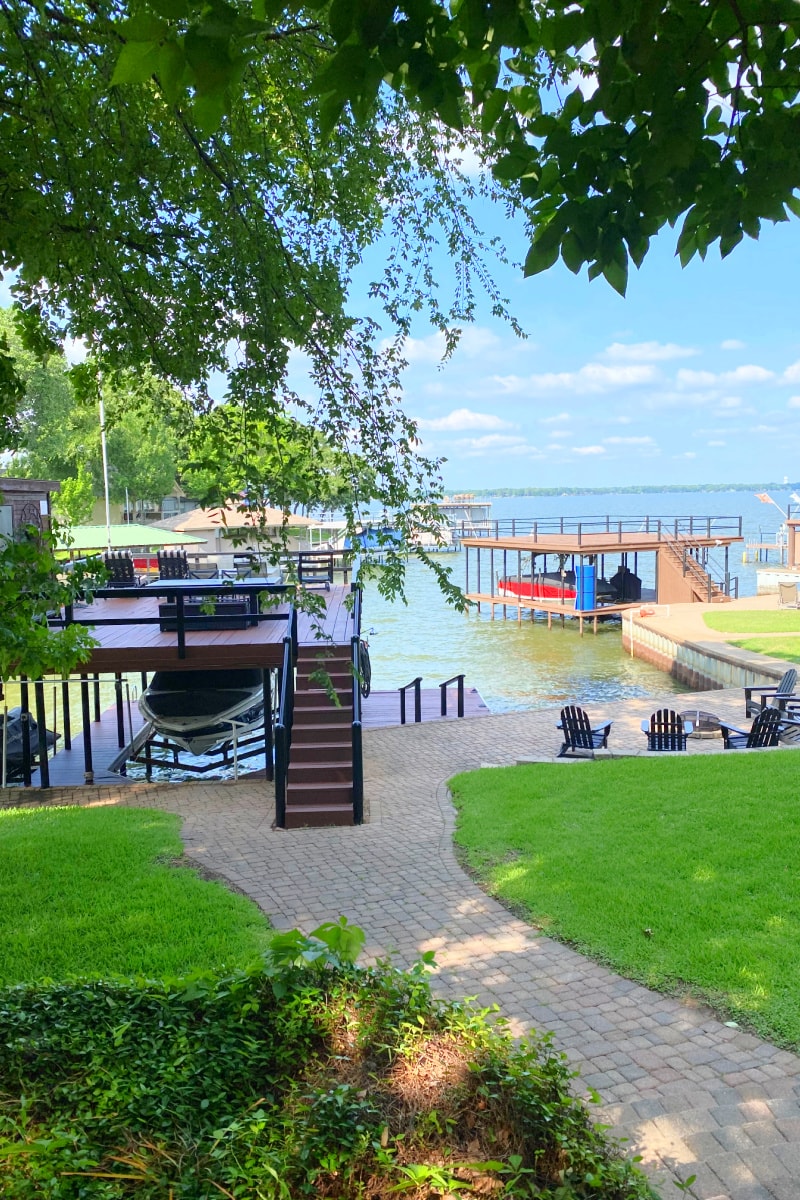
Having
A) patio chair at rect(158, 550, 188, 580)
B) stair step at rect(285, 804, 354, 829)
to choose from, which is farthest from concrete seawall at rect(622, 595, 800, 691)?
patio chair at rect(158, 550, 188, 580)

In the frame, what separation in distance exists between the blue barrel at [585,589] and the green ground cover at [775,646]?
17.7 metres

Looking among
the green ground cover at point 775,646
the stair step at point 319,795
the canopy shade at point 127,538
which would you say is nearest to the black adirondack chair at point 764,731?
the stair step at point 319,795

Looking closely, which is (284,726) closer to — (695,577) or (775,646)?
(775,646)

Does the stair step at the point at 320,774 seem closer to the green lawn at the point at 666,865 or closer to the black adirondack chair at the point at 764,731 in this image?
the green lawn at the point at 666,865

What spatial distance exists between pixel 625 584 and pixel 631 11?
4587cm

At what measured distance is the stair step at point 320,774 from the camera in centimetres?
1128

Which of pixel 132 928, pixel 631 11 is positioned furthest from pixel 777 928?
pixel 631 11

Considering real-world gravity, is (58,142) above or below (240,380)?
above

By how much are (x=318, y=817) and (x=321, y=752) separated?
1.32 m

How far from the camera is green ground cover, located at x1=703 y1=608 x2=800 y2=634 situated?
90.0 ft

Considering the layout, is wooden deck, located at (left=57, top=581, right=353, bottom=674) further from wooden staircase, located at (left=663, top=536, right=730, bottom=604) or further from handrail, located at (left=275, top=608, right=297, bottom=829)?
wooden staircase, located at (left=663, top=536, right=730, bottom=604)

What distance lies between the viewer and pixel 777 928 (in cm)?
596

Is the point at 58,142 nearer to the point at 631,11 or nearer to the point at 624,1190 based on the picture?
the point at 631,11

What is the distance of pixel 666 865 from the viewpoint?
7.39 metres
